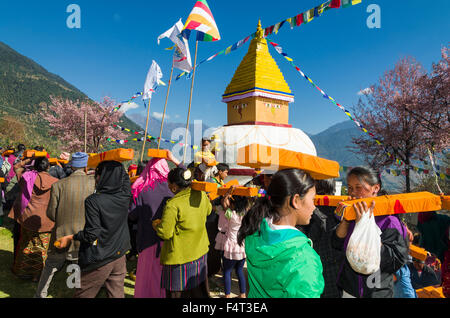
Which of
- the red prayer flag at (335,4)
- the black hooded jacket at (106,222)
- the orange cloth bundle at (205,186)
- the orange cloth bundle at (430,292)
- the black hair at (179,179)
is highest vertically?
the red prayer flag at (335,4)

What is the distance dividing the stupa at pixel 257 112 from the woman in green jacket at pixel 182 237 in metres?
8.69

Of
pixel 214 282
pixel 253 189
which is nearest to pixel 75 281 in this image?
pixel 253 189

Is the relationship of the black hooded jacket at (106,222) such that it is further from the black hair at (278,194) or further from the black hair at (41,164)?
the black hair at (41,164)

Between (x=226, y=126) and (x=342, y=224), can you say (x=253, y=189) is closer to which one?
(x=342, y=224)

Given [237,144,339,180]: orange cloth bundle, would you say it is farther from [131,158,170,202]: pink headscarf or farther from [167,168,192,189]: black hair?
[131,158,170,202]: pink headscarf

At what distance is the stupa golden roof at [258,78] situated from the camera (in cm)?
1272

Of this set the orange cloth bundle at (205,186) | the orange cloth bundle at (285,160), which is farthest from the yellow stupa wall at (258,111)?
the orange cloth bundle at (285,160)

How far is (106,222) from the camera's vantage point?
102 inches

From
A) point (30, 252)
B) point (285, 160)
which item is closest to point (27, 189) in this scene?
point (30, 252)

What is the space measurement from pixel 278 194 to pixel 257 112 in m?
11.1

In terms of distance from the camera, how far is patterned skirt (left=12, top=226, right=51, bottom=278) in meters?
4.34

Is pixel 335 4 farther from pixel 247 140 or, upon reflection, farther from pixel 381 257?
pixel 381 257

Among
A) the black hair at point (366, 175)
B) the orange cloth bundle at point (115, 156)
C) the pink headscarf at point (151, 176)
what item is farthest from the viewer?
the pink headscarf at point (151, 176)
